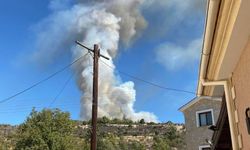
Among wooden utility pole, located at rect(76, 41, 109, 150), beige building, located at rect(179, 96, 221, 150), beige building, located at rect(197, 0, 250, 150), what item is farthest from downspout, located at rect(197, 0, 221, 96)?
beige building, located at rect(179, 96, 221, 150)

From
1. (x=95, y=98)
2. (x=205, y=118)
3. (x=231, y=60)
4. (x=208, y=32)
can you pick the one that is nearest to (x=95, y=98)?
(x=95, y=98)

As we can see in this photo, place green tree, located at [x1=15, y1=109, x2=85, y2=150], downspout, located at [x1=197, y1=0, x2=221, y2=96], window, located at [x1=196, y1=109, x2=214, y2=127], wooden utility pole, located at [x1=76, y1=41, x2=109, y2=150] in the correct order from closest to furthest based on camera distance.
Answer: downspout, located at [x1=197, y1=0, x2=221, y2=96] < wooden utility pole, located at [x1=76, y1=41, x2=109, y2=150] < window, located at [x1=196, y1=109, x2=214, y2=127] < green tree, located at [x1=15, y1=109, x2=85, y2=150]

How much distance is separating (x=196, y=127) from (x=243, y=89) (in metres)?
23.4

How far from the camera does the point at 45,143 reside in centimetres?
3209

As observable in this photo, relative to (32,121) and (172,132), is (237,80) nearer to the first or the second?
(32,121)

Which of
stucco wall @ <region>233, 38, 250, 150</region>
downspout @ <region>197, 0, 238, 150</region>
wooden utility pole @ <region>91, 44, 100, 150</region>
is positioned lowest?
stucco wall @ <region>233, 38, 250, 150</region>

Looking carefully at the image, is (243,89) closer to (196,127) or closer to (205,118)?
(205,118)

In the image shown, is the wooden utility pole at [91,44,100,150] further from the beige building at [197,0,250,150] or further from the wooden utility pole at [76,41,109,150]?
the beige building at [197,0,250,150]

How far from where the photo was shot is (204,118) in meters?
27.1

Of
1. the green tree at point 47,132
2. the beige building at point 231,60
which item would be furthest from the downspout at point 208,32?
the green tree at point 47,132

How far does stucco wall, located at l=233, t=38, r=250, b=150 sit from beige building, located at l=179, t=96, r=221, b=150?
70.7 feet

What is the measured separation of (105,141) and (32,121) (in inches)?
894

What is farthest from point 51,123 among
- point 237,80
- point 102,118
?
point 102,118

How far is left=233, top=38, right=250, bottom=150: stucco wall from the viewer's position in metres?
4.21
